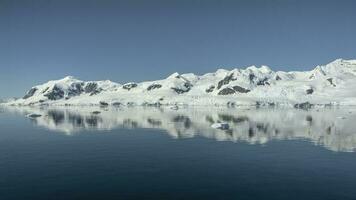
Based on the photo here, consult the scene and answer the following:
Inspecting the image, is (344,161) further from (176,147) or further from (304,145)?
(176,147)

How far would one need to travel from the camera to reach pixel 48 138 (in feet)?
279

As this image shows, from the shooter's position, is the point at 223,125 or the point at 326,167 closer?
the point at 326,167

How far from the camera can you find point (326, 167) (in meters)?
52.1

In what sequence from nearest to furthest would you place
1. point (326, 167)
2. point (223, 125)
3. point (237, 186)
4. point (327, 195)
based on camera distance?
point (327, 195)
point (237, 186)
point (326, 167)
point (223, 125)

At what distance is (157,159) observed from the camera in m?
58.1

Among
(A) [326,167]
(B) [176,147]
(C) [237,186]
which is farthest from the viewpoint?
(B) [176,147]

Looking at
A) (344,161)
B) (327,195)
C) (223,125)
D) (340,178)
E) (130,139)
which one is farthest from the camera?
(223,125)

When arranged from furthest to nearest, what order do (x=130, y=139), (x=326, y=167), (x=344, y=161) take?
(x=130, y=139) < (x=344, y=161) < (x=326, y=167)

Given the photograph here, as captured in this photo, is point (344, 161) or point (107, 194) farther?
point (344, 161)

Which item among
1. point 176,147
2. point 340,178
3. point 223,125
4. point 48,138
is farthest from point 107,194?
point 223,125

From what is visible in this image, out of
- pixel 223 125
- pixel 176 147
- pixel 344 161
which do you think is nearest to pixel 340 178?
pixel 344 161

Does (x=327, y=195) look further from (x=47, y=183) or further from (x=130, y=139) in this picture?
(x=130, y=139)

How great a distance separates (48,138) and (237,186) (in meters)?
55.2

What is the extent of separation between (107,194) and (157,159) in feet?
63.8
